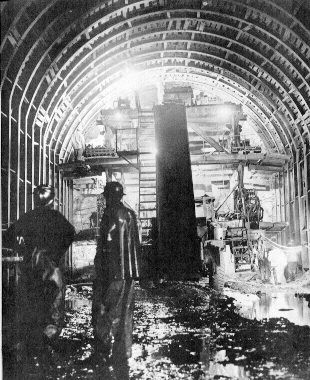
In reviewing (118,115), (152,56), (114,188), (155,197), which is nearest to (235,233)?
(155,197)

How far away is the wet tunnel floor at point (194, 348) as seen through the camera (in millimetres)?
3576

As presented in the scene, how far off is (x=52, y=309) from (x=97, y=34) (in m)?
11.1

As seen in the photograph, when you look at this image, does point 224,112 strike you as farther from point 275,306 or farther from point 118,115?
point 275,306

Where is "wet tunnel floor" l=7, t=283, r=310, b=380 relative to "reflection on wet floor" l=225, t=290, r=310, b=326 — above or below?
above

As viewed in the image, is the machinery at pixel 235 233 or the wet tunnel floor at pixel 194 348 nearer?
the wet tunnel floor at pixel 194 348

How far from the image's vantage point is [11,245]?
4.39 metres

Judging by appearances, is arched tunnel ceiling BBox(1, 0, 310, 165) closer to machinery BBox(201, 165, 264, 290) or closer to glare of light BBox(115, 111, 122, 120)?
glare of light BBox(115, 111, 122, 120)

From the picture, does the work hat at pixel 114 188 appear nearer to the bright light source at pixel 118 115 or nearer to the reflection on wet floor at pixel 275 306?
the reflection on wet floor at pixel 275 306

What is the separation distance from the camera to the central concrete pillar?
7.57 meters

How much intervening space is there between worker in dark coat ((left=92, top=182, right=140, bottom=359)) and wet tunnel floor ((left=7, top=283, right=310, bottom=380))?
0.81 ft

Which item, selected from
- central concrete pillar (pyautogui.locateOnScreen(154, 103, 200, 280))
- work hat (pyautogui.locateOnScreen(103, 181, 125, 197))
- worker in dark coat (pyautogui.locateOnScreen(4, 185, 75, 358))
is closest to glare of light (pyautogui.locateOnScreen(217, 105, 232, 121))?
central concrete pillar (pyautogui.locateOnScreen(154, 103, 200, 280))

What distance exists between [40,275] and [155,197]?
428 inches

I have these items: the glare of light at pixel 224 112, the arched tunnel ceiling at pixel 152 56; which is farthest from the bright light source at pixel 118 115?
the glare of light at pixel 224 112

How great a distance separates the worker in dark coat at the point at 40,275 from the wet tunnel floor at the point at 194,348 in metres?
0.34
